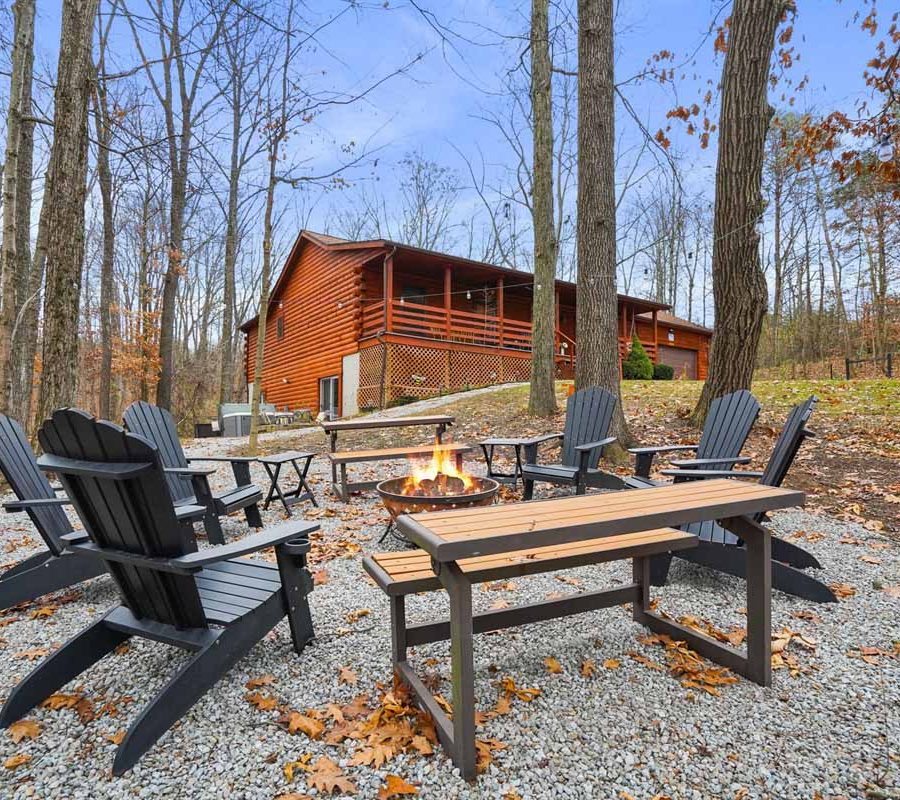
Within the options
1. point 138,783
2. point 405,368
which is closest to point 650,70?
point 138,783

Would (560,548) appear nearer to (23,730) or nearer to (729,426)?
(23,730)

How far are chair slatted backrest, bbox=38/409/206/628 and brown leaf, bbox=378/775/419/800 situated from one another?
85cm

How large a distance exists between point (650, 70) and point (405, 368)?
869 centimetres

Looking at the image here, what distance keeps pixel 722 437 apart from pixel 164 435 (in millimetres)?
4177

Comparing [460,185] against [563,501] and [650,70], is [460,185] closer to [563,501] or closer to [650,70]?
[650,70]

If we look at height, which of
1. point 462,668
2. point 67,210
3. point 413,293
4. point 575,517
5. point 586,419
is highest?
point 413,293

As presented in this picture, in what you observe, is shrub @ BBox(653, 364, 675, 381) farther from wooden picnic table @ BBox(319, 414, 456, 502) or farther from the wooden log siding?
wooden picnic table @ BBox(319, 414, 456, 502)

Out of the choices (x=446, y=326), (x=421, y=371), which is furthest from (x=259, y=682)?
(x=446, y=326)

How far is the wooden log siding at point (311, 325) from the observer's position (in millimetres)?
14922

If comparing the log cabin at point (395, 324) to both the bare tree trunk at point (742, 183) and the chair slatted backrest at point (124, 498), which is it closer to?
the bare tree trunk at point (742, 183)

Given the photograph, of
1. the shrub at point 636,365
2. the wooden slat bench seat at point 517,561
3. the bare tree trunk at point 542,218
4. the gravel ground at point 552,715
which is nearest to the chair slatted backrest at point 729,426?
the gravel ground at point 552,715

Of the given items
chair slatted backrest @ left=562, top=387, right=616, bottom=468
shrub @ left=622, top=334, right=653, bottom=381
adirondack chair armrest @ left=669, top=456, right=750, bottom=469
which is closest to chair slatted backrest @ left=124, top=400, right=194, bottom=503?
chair slatted backrest @ left=562, top=387, right=616, bottom=468

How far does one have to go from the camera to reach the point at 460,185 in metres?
24.7

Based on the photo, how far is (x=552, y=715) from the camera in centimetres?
183
